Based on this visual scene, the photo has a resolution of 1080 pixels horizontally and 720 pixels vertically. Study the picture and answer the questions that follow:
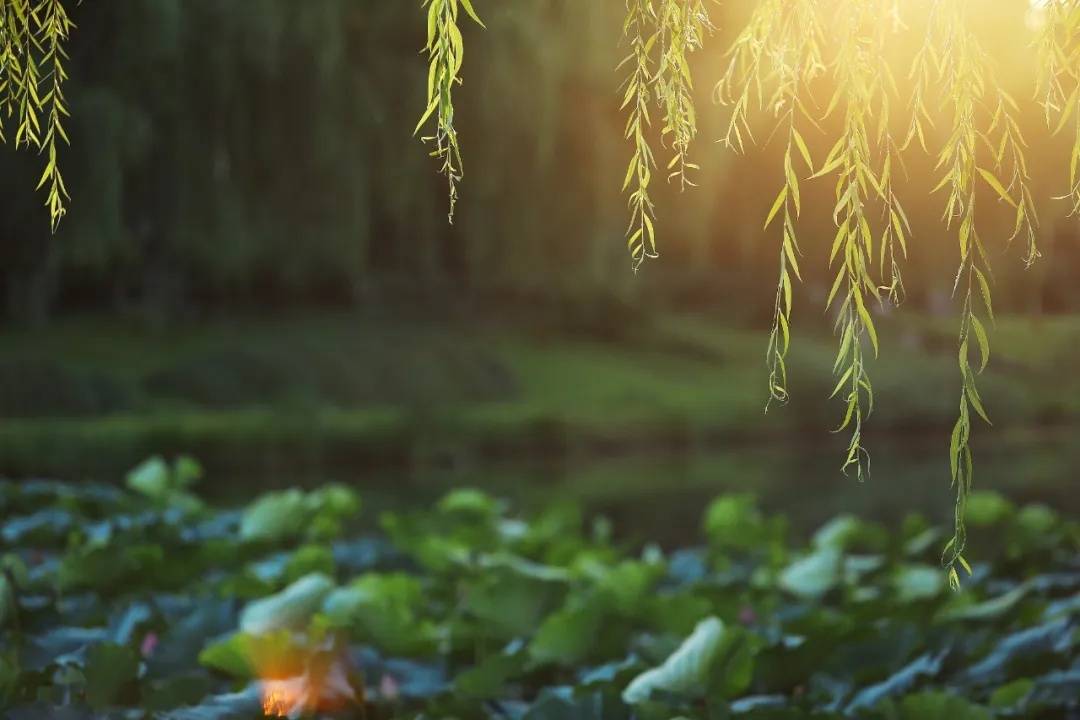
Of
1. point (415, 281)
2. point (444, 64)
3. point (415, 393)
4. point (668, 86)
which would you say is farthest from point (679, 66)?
point (415, 281)

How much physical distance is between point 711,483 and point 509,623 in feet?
22.7

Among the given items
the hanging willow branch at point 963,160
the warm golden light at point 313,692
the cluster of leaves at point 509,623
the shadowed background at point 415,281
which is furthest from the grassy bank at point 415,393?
the hanging willow branch at point 963,160

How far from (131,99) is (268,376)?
5391mm

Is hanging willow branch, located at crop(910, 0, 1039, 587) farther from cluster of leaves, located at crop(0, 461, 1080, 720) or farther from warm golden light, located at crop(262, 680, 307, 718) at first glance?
warm golden light, located at crop(262, 680, 307, 718)

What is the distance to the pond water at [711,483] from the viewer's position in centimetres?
812

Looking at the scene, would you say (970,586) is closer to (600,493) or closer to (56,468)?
(600,493)

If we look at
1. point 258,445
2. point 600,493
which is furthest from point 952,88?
point 258,445

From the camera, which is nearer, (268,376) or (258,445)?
(258,445)

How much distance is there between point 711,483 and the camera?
941cm

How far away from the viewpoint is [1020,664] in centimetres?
229

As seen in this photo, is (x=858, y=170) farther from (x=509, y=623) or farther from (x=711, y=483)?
(x=711, y=483)

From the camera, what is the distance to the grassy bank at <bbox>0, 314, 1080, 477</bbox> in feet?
32.7

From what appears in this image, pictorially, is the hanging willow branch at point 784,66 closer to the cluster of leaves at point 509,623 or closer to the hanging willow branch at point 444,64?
the hanging willow branch at point 444,64

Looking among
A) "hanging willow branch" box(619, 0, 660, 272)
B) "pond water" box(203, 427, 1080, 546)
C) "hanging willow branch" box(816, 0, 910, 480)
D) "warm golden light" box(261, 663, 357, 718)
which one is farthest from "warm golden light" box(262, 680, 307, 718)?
"pond water" box(203, 427, 1080, 546)
